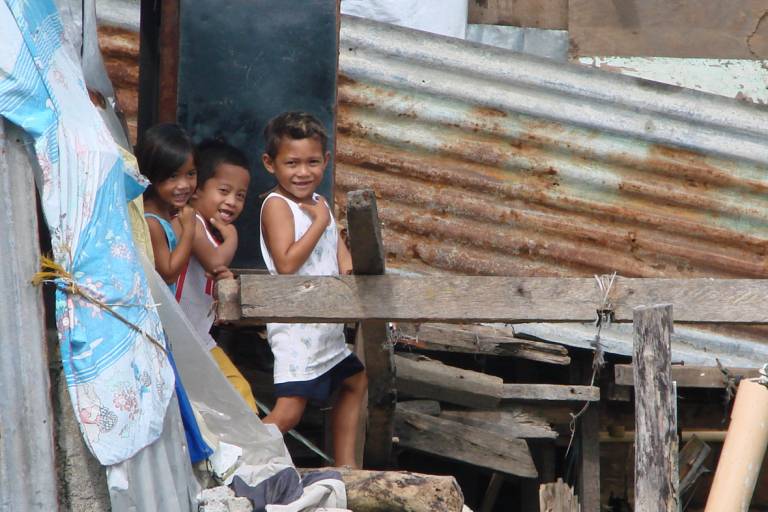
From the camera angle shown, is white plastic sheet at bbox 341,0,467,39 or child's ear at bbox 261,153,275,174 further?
white plastic sheet at bbox 341,0,467,39

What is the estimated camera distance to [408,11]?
662 centimetres

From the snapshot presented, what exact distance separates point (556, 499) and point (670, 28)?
287 centimetres

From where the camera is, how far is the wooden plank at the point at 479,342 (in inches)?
233

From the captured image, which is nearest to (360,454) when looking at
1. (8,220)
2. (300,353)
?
(300,353)

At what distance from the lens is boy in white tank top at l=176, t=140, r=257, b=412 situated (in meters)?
4.84

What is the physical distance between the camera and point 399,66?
6.45 meters

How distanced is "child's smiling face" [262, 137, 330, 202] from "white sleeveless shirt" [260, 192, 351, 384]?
5 cm

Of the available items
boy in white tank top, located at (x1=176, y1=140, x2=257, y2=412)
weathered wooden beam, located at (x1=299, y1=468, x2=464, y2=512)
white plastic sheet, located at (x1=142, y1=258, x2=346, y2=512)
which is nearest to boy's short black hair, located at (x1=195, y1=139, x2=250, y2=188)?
boy in white tank top, located at (x1=176, y1=140, x2=257, y2=412)

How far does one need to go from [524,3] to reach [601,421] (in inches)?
91.1

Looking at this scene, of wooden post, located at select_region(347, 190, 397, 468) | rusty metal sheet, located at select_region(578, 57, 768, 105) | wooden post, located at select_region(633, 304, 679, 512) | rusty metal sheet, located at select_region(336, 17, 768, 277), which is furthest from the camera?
rusty metal sheet, located at select_region(578, 57, 768, 105)

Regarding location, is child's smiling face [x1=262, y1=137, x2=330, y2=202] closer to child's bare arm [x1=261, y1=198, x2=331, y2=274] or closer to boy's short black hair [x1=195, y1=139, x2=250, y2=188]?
child's bare arm [x1=261, y1=198, x2=331, y2=274]

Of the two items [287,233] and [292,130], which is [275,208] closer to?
[287,233]

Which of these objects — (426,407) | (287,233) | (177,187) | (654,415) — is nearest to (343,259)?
(287,233)

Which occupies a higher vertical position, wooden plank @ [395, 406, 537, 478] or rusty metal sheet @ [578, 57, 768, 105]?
rusty metal sheet @ [578, 57, 768, 105]
